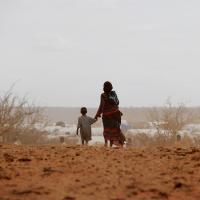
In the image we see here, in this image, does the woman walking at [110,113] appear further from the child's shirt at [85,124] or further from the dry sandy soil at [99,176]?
the dry sandy soil at [99,176]

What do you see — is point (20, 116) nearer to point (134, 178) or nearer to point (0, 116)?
point (0, 116)

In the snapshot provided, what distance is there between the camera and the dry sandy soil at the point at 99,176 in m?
4.52

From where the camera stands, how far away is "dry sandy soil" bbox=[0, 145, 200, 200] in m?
4.52

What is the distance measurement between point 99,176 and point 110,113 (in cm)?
482

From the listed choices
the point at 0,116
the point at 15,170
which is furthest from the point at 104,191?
the point at 0,116

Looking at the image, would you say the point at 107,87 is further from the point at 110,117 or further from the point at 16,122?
the point at 16,122

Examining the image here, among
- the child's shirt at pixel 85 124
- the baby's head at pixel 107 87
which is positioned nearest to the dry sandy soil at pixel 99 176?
the baby's head at pixel 107 87

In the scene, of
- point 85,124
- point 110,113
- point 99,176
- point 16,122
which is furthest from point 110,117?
point 16,122

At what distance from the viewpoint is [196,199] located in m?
4.52

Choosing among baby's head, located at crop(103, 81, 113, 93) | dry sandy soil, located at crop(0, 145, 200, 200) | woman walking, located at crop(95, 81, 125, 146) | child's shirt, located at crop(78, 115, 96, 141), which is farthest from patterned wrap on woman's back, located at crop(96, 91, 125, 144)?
dry sandy soil, located at crop(0, 145, 200, 200)

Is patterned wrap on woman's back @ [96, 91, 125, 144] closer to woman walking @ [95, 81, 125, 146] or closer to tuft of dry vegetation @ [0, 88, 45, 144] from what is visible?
woman walking @ [95, 81, 125, 146]

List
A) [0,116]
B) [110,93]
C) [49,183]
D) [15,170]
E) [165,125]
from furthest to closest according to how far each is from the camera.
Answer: [165,125]
[0,116]
[110,93]
[15,170]
[49,183]

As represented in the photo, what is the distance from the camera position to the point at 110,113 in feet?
32.3

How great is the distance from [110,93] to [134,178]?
4.85m
